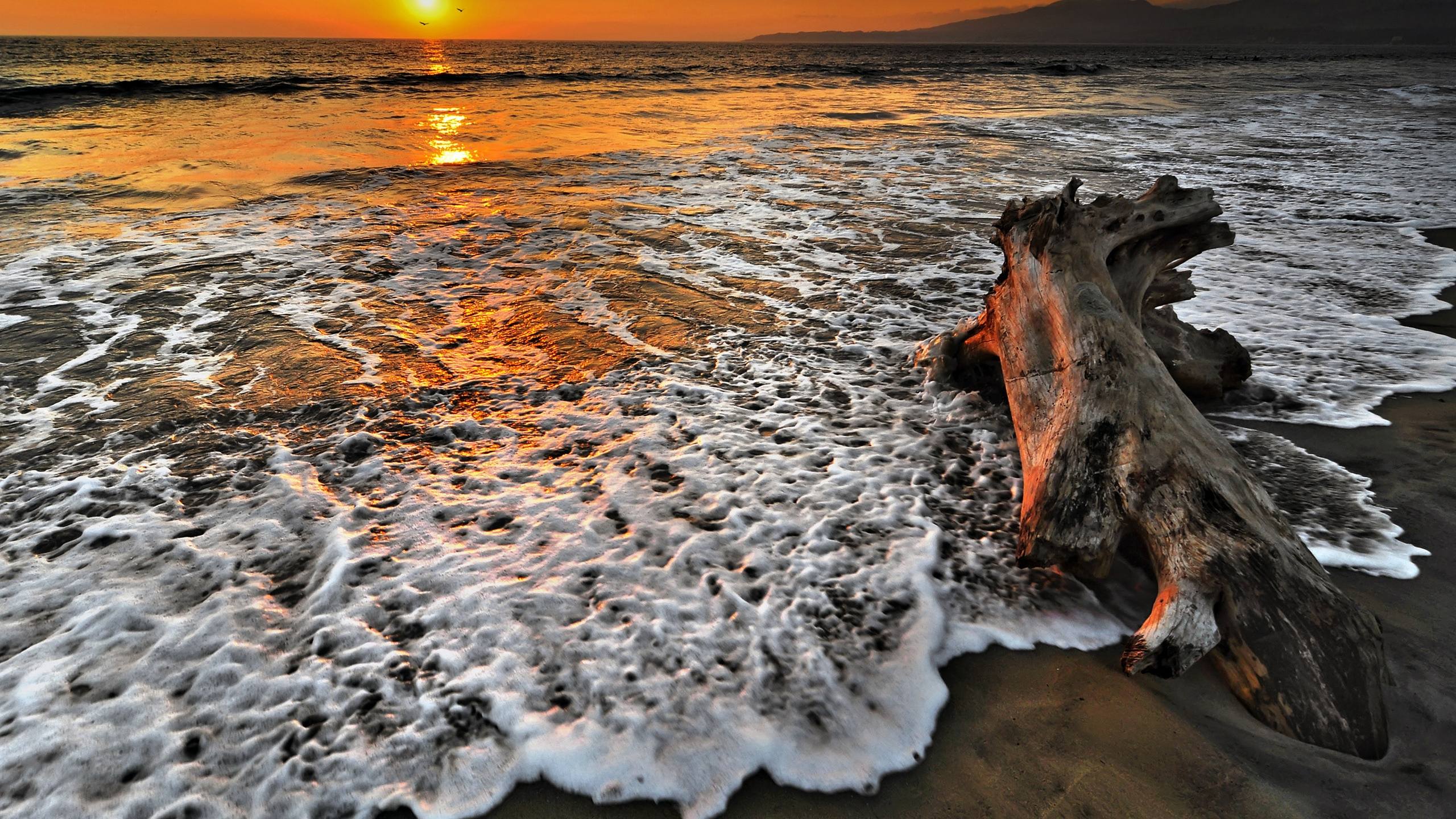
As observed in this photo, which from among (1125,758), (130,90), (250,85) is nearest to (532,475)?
(1125,758)

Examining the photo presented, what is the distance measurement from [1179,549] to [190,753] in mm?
3205

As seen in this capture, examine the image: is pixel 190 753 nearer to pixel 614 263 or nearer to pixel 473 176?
pixel 614 263

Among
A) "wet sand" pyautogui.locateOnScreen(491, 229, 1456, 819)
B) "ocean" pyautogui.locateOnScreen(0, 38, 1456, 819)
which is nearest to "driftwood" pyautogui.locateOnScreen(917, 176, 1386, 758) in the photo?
"wet sand" pyautogui.locateOnScreen(491, 229, 1456, 819)

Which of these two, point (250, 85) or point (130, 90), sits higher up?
point (250, 85)

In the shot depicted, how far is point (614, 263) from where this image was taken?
6.95m

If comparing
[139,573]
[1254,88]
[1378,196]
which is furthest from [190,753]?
[1254,88]

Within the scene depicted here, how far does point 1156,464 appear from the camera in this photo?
2.68 metres

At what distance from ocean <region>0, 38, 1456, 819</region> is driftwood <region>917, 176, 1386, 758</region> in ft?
1.09

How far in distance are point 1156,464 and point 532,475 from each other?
9.01 ft

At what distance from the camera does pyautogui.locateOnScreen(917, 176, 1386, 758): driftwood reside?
2160 millimetres

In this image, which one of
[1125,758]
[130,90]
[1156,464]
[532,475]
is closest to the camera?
[1125,758]

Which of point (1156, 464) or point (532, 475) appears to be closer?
point (1156, 464)

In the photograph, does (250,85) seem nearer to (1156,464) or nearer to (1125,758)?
(1156,464)

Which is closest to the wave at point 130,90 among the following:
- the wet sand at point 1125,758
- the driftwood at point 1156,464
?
the driftwood at point 1156,464
